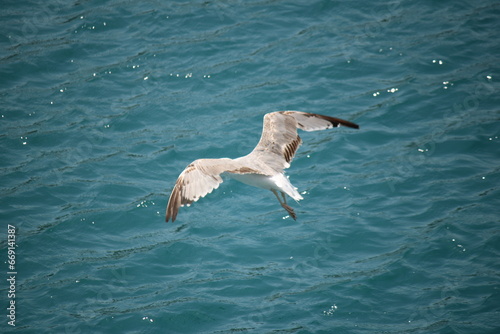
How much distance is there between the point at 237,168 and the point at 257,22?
766 centimetres

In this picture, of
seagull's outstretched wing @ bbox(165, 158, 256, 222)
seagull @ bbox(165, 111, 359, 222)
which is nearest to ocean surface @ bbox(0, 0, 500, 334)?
seagull @ bbox(165, 111, 359, 222)

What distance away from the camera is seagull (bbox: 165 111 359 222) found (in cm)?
774

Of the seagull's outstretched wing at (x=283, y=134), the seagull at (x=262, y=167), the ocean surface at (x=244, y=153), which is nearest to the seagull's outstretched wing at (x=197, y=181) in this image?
the seagull at (x=262, y=167)

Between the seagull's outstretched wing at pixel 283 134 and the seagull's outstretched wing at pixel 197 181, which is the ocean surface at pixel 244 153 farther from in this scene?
the seagull's outstretched wing at pixel 197 181

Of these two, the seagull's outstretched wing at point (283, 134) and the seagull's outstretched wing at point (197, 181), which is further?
the seagull's outstretched wing at point (283, 134)

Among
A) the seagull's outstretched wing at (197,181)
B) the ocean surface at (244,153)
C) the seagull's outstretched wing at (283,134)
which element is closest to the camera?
the seagull's outstretched wing at (197,181)

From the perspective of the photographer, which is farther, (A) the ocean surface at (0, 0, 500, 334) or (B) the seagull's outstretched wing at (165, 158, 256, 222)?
(A) the ocean surface at (0, 0, 500, 334)

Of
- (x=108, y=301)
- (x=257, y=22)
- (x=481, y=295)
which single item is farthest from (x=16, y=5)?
(x=481, y=295)

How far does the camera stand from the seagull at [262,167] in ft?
25.4

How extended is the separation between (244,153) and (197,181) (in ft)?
13.6

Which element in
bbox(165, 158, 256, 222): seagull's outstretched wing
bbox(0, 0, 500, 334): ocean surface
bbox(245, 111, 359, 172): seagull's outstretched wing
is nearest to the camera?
bbox(165, 158, 256, 222): seagull's outstretched wing

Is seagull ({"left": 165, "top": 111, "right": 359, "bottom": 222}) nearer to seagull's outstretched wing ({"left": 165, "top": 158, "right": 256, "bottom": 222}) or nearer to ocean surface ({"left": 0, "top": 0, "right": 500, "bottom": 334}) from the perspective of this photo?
seagull's outstretched wing ({"left": 165, "top": 158, "right": 256, "bottom": 222})

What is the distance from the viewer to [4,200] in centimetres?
1091

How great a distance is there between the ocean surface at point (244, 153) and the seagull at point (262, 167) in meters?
1.81
